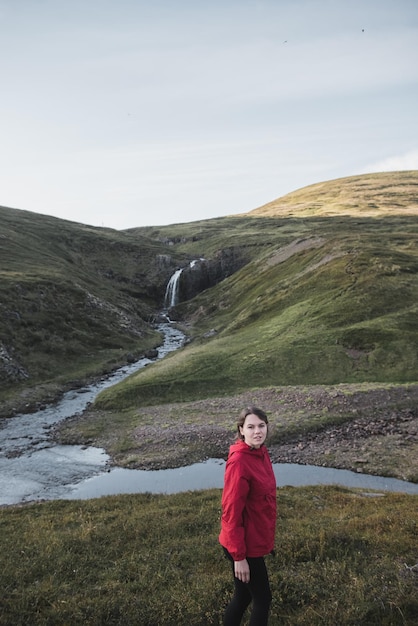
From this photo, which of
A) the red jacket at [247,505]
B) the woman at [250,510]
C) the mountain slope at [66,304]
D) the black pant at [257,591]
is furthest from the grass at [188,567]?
the mountain slope at [66,304]

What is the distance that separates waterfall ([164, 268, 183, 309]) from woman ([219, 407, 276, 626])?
124 meters

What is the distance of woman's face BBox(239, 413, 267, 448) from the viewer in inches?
344

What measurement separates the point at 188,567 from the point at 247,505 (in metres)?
7.70

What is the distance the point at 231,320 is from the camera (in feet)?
286

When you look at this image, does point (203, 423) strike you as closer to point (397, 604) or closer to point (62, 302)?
point (397, 604)

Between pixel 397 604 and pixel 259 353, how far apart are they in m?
46.6

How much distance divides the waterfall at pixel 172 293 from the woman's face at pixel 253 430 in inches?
4902

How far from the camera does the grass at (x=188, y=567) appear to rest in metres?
11.8

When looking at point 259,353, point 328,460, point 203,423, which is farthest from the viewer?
point 259,353

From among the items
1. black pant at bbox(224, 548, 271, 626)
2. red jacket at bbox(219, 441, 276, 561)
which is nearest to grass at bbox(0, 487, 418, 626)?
black pant at bbox(224, 548, 271, 626)

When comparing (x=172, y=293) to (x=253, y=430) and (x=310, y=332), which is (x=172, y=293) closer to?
(x=310, y=332)

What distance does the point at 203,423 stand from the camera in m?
42.0

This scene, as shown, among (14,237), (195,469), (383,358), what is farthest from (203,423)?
(14,237)

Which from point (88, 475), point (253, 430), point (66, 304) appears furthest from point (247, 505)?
point (66, 304)
